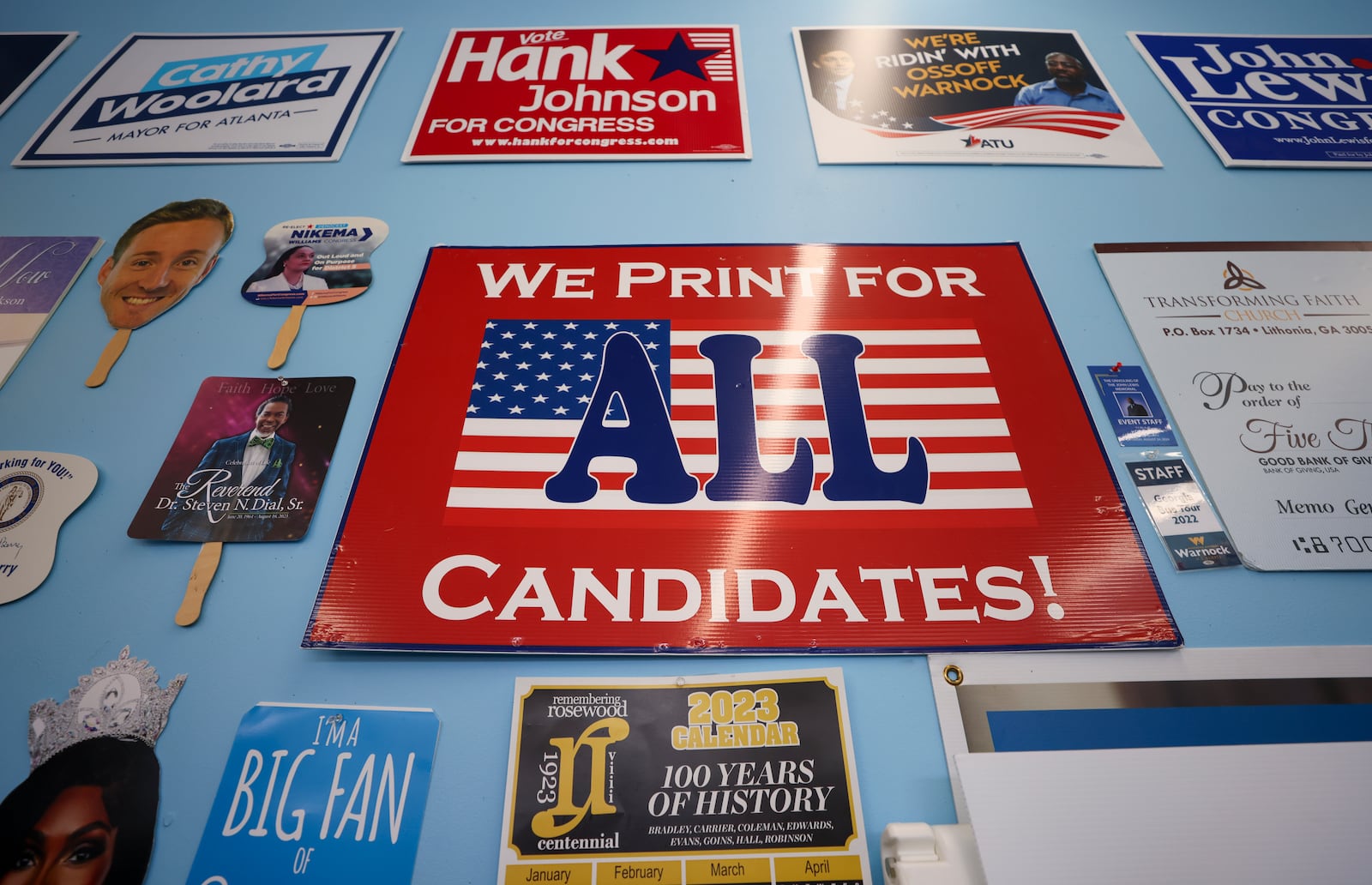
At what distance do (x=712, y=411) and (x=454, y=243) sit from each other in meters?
0.83

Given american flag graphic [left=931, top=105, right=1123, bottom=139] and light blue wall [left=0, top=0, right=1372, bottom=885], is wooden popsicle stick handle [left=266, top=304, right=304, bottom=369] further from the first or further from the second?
american flag graphic [left=931, top=105, right=1123, bottom=139]

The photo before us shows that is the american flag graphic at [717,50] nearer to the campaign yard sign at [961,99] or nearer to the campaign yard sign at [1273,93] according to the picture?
the campaign yard sign at [961,99]

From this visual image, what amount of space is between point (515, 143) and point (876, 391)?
1239 millimetres

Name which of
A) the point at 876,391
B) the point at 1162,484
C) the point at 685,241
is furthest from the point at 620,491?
the point at 1162,484

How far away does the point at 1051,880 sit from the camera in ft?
2.86

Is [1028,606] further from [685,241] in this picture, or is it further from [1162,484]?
[685,241]

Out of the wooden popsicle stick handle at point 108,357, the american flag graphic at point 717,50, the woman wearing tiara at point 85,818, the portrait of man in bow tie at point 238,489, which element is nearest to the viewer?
the woman wearing tiara at point 85,818

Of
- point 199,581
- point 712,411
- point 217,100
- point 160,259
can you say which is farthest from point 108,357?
point 712,411

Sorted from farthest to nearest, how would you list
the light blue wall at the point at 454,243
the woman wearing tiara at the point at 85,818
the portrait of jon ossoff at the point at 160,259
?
the portrait of jon ossoff at the point at 160,259
the light blue wall at the point at 454,243
the woman wearing tiara at the point at 85,818

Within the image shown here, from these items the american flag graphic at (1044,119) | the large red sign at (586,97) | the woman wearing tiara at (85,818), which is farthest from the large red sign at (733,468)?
the american flag graphic at (1044,119)

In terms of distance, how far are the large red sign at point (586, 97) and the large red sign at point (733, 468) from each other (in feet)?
1.38

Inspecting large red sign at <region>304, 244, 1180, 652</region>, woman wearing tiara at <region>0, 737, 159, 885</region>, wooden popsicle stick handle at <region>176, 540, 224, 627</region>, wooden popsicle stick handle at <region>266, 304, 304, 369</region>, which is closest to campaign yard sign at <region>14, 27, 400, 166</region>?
wooden popsicle stick handle at <region>266, 304, 304, 369</region>

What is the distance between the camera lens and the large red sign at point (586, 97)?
6.18 feet

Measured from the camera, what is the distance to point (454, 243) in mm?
1694
